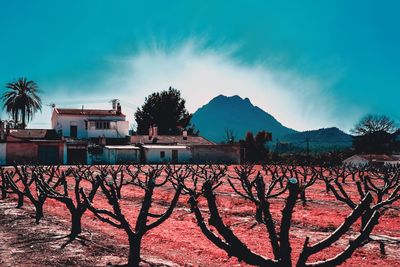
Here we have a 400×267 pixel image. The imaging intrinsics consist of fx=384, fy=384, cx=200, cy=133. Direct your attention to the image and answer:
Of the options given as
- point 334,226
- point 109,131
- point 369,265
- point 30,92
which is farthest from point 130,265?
point 30,92

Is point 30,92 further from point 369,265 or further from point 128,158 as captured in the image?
point 369,265

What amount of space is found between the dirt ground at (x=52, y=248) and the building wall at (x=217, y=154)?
49.1 meters

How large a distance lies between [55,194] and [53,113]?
214 ft

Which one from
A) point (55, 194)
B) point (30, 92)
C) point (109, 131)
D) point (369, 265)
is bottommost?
point (369, 265)

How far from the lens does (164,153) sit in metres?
60.8

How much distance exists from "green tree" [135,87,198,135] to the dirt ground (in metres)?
70.5

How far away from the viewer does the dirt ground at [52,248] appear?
8764 mm

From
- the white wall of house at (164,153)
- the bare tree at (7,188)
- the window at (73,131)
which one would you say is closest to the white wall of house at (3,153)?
the window at (73,131)

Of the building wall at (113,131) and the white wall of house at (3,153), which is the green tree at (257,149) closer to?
the building wall at (113,131)

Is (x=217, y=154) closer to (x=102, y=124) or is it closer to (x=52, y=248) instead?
(x=102, y=124)

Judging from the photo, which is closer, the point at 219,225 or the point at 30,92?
the point at 219,225

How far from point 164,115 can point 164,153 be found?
25.4m

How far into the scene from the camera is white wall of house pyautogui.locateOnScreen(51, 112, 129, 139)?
216 feet

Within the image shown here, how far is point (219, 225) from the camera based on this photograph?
14.2ft
